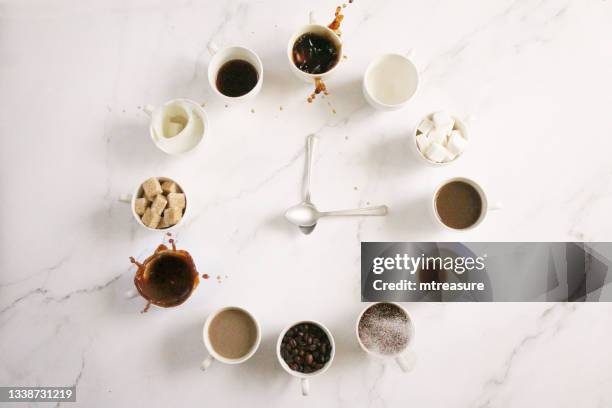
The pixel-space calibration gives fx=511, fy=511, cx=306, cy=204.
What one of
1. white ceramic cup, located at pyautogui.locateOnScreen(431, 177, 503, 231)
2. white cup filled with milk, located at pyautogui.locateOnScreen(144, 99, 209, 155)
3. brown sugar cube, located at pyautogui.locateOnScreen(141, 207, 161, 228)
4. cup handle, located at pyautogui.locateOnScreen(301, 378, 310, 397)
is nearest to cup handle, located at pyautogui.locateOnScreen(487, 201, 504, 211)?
white ceramic cup, located at pyautogui.locateOnScreen(431, 177, 503, 231)

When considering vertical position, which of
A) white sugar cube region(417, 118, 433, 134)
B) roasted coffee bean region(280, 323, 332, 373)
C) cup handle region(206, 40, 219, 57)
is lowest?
roasted coffee bean region(280, 323, 332, 373)

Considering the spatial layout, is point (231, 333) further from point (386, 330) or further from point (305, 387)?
point (386, 330)

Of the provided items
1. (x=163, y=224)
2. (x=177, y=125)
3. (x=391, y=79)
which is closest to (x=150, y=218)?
(x=163, y=224)

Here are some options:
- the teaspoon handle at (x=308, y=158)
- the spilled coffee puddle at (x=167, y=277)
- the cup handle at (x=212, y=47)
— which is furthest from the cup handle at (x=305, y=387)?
the cup handle at (x=212, y=47)

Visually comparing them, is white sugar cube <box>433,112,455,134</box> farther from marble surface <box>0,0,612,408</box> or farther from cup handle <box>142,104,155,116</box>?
cup handle <box>142,104,155,116</box>

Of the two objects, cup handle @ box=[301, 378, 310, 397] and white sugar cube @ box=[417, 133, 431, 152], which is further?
white sugar cube @ box=[417, 133, 431, 152]

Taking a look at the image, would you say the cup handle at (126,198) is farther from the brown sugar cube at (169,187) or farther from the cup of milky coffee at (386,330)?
the cup of milky coffee at (386,330)

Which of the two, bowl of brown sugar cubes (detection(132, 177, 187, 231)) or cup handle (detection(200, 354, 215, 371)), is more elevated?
bowl of brown sugar cubes (detection(132, 177, 187, 231))
